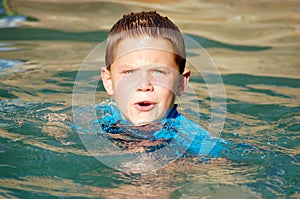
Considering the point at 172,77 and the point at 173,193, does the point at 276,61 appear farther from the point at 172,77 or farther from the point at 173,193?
the point at 173,193

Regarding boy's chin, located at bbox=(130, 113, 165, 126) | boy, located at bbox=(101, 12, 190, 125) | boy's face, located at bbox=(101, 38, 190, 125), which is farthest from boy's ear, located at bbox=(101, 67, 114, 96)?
boy's chin, located at bbox=(130, 113, 165, 126)

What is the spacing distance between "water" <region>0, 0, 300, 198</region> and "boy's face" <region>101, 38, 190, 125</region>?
41 cm

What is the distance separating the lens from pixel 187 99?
5.09 m

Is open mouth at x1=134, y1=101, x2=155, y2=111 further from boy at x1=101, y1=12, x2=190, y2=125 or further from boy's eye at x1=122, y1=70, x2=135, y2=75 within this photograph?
boy's eye at x1=122, y1=70, x2=135, y2=75

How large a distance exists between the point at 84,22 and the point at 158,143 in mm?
4224

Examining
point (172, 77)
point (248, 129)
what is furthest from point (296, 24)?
point (172, 77)

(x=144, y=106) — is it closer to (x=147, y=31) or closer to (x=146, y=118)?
(x=146, y=118)

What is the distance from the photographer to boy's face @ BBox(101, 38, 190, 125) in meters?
3.66

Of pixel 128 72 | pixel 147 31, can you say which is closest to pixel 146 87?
pixel 128 72

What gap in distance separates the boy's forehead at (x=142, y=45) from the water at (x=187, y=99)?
648mm

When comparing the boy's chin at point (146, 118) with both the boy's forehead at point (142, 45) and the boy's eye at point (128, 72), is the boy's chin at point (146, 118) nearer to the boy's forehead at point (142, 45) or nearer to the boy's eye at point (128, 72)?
the boy's eye at point (128, 72)

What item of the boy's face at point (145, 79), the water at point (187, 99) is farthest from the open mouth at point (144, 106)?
the water at point (187, 99)

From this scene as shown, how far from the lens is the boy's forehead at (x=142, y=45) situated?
375 centimetres

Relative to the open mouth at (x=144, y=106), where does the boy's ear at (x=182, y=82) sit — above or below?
above
